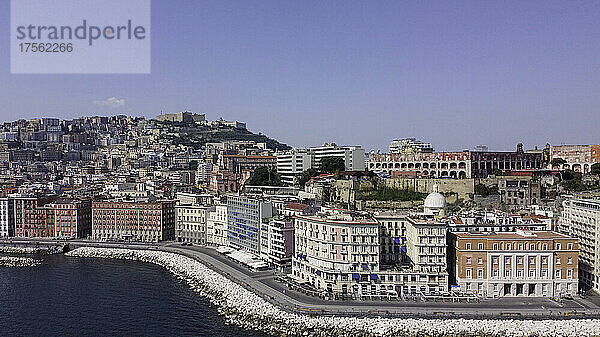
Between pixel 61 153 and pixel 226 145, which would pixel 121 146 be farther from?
pixel 226 145

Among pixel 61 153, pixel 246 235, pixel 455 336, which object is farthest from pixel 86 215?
pixel 61 153

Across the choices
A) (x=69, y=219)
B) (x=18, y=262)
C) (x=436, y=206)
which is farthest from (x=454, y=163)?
(x=18, y=262)

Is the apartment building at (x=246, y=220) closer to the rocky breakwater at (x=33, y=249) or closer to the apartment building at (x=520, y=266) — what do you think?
the rocky breakwater at (x=33, y=249)

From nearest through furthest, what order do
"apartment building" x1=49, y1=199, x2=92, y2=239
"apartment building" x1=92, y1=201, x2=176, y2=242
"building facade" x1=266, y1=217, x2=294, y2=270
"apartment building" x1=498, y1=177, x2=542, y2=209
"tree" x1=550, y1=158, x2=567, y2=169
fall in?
"building facade" x1=266, y1=217, x2=294, y2=270 → "apartment building" x1=498, y1=177, x2=542, y2=209 → "apartment building" x1=92, y1=201, x2=176, y2=242 → "apartment building" x1=49, y1=199, x2=92, y2=239 → "tree" x1=550, y1=158, x2=567, y2=169

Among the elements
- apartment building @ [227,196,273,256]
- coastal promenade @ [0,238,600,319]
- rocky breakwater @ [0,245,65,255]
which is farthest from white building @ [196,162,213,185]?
coastal promenade @ [0,238,600,319]

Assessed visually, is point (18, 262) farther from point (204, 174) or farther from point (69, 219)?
point (204, 174)

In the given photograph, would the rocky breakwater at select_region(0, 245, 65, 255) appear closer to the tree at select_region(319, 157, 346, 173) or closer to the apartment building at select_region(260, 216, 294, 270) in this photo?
the apartment building at select_region(260, 216, 294, 270)
